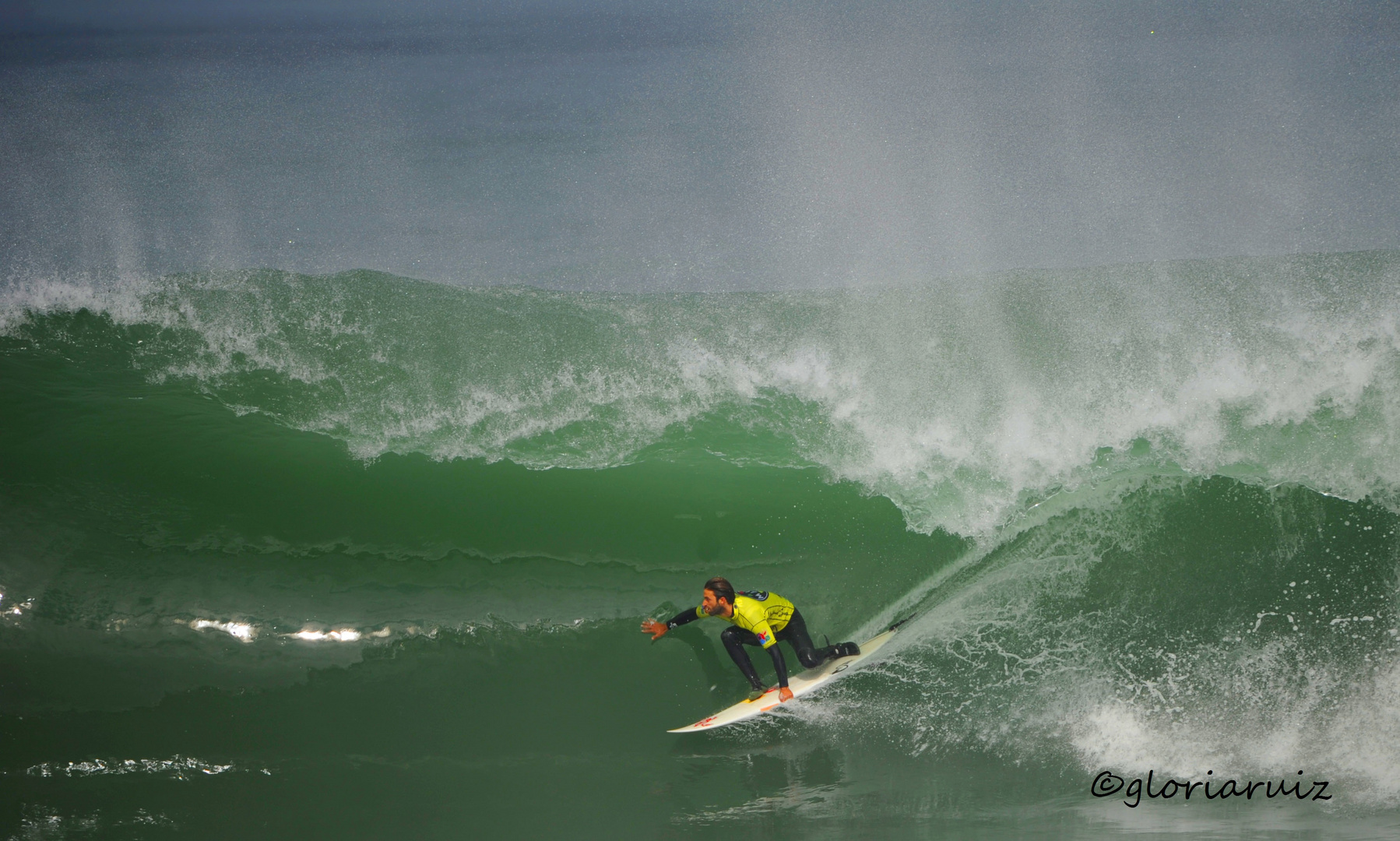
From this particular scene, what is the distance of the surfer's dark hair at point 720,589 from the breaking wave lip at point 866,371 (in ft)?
5.12

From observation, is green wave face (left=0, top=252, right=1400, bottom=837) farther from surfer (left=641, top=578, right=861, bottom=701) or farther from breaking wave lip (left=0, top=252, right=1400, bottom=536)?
surfer (left=641, top=578, right=861, bottom=701)

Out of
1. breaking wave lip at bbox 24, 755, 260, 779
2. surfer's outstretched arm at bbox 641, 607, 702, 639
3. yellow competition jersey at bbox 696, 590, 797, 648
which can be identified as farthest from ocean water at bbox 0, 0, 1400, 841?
yellow competition jersey at bbox 696, 590, 797, 648

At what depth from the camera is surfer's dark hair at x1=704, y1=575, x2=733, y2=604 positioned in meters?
4.93

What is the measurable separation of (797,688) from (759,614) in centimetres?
55

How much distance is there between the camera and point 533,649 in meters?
5.51

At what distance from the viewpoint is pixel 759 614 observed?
504 cm

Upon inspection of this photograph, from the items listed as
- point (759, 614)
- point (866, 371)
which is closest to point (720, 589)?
point (759, 614)

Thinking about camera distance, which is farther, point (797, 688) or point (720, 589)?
point (797, 688)

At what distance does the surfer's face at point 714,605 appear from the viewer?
4926 mm

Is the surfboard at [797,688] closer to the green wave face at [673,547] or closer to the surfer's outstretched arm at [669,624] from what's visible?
the green wave face at [673,547]

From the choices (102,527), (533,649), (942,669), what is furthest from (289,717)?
(942,669)

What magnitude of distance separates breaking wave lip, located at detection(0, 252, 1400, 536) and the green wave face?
0.03m

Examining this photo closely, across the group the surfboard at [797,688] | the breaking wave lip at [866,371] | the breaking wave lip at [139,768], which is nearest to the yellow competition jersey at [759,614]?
the surfboard at [797,688]

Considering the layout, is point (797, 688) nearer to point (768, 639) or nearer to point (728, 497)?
point (768, 639)
